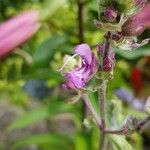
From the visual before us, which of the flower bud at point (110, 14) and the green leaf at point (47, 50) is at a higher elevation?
the flower bud at point (110, 14)

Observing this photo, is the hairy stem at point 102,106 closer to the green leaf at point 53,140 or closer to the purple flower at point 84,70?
the purple flower at point 84,70

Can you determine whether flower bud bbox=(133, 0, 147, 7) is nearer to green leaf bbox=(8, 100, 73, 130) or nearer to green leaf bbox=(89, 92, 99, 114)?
green leaf bbox=(89, 92, 99, 114)

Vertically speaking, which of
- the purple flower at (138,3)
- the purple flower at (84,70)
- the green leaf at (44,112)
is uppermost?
the purple flower at (138,3)

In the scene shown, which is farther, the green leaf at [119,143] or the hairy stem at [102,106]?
the green leaf at [119,143]

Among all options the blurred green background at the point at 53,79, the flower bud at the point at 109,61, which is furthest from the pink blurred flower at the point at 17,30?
the flower bud at the point at 109,61

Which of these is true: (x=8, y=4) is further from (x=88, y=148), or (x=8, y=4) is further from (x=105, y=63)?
(x=105, y=63)

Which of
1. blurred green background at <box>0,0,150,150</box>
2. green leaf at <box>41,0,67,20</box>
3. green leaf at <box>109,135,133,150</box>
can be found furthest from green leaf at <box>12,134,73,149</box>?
green leaf at <box>109,135,133,150</box>

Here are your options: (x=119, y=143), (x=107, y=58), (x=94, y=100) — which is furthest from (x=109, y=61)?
(x=94, y=100)

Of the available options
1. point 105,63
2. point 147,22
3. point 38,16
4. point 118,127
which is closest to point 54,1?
point 38,16
